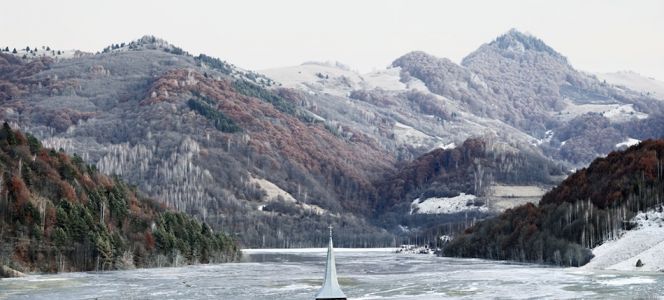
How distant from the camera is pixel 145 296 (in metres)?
142

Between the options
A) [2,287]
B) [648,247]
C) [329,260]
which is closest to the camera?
[329,260]

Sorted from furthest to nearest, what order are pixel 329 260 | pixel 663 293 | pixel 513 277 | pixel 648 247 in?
pixel 648 247
pixel 513 277
pixel 663 293
pixel 329 260

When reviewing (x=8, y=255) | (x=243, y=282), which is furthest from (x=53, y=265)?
(x=243, y=282)

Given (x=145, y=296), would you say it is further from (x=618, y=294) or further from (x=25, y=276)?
(x=618, y=294)

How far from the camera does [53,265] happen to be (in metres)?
199

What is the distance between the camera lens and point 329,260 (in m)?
89.6

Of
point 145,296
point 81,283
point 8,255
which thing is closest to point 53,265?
point 8,255

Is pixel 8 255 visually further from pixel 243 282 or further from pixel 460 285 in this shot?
pixel 460 285

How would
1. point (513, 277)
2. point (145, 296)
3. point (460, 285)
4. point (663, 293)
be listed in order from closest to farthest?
point (663, 293)
point (145, 296)
point (460, 285)
point (513, 277)

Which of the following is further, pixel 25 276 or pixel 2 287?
pixel 25 276

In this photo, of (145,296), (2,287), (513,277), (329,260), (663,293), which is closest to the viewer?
(329,260)

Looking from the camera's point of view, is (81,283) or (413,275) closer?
(81,283)

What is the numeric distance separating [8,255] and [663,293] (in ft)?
411

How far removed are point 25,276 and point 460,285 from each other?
8385cm
